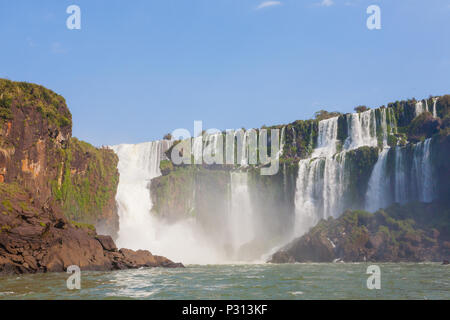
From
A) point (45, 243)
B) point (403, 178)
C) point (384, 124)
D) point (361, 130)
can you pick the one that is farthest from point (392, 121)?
point (45, 243)

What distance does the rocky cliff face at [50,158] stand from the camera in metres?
38.8

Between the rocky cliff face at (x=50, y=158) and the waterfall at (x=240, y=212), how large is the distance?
17646mm

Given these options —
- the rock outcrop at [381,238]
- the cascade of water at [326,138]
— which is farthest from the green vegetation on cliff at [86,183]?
the cascade of water at [326,138]

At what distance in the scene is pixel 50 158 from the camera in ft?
143

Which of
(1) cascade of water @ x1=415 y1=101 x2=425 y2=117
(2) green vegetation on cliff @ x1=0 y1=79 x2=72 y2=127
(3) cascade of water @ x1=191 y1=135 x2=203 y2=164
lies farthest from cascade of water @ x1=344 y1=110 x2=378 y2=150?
(2) green vegetation on cliff @ x1=0 y1=79 x2=72 y2=127

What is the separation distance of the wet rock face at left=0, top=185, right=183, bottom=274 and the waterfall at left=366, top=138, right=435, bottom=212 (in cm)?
3003

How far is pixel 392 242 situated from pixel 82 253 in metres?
29.3

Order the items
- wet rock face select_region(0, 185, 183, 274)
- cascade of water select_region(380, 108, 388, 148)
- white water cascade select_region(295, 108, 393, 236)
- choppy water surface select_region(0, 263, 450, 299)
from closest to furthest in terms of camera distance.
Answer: choppy water surface select_region(0, 263, 450, 299), wet rock face select_region(0, 185, 183, 274), white water cascade select_region(295, 108, 393, 236), cascade of water select_region(380, 108, 388, 148)

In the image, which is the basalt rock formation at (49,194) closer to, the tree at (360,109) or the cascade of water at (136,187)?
the cascade of water at (136,187)

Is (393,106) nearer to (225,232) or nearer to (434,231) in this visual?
(434,231)

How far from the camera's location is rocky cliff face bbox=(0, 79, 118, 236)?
38.8 m

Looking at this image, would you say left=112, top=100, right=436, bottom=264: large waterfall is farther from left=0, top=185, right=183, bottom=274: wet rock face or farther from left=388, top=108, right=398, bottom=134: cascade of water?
left=0, top=185, right=183, bottom=274: wet rock face

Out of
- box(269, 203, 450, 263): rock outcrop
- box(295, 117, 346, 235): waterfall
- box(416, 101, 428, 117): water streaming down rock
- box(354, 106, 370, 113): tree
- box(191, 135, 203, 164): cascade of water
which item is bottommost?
box(269, 203, 450, 263): rock outcrop

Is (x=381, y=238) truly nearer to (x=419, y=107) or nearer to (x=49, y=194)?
(x=419, y=107)
